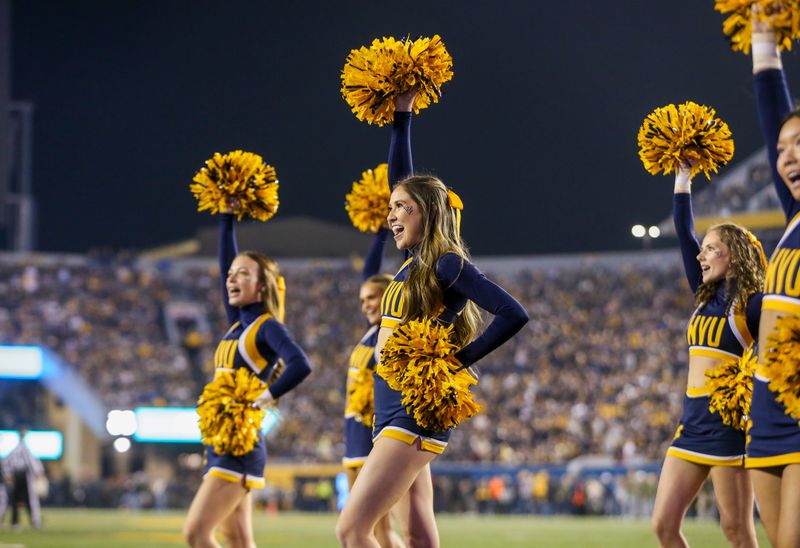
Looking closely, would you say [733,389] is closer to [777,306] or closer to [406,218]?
[777,306]

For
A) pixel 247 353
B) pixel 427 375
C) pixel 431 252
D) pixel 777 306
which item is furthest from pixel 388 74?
pixel 777 306

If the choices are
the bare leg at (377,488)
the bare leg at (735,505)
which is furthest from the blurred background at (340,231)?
the bare leg at (377,488)

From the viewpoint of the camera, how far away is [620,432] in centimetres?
2192

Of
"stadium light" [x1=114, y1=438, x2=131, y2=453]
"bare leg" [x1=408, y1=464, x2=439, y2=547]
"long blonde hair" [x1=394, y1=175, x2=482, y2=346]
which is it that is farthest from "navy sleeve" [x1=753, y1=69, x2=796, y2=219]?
"stadium light" [x1=114, y1=438, x2=131, y2=453]

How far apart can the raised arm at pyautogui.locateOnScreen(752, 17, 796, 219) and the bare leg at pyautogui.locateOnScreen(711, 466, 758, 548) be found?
5.56ft

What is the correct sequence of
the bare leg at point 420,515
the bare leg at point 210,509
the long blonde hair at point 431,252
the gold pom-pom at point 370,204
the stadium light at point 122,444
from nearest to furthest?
the long blonde hair at point 431,252 < the bare leg at point 420,515 < the bare leg at point 210,509 < the gold pom-pom at point 370,204 < the stadium light at point 122,444

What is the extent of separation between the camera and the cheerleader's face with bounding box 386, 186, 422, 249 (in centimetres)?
400

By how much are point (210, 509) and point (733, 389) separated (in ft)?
8.01

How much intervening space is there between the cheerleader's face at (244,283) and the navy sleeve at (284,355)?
0.63 feet

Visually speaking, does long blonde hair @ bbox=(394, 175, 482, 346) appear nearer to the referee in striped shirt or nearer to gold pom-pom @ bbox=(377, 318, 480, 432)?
gold pom-pom @ bbox=(377, 318, 480, 432)

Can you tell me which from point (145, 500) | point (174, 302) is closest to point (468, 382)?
point (145, 500)

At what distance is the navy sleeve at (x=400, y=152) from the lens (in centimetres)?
442

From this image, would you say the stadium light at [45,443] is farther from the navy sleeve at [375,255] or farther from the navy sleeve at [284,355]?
the navy sleeve at [284,355]

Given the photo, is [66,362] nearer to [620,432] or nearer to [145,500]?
[145,500]
